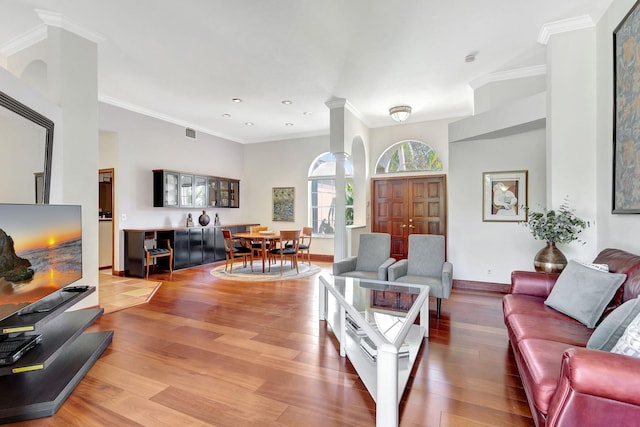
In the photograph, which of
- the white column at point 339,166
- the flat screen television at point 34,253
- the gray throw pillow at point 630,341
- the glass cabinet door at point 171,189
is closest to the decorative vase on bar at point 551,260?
the gray throw pillow at point 630,341

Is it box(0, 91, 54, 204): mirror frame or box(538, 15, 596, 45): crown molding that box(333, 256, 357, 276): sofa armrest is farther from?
box(538, 15, 596, 45): crown molding

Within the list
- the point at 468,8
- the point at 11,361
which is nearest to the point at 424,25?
the point at 468,8

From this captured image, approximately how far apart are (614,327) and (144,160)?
6.97 meters

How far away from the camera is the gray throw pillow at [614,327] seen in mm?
1576

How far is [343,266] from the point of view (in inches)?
166

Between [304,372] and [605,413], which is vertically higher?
[605,413]

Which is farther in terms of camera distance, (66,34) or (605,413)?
(66,34)

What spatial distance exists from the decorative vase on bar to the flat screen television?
441 cm

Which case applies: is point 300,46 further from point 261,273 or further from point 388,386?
point 261,273

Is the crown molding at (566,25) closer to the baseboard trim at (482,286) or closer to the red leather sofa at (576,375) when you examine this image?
the red leather sofa at (576,375)

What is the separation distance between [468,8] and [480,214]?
114 inches

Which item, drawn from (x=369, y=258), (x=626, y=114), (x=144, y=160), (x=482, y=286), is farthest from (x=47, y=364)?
(x=482, y=286)

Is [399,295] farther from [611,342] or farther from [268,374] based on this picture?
[611,342]

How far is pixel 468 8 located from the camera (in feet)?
9.81
